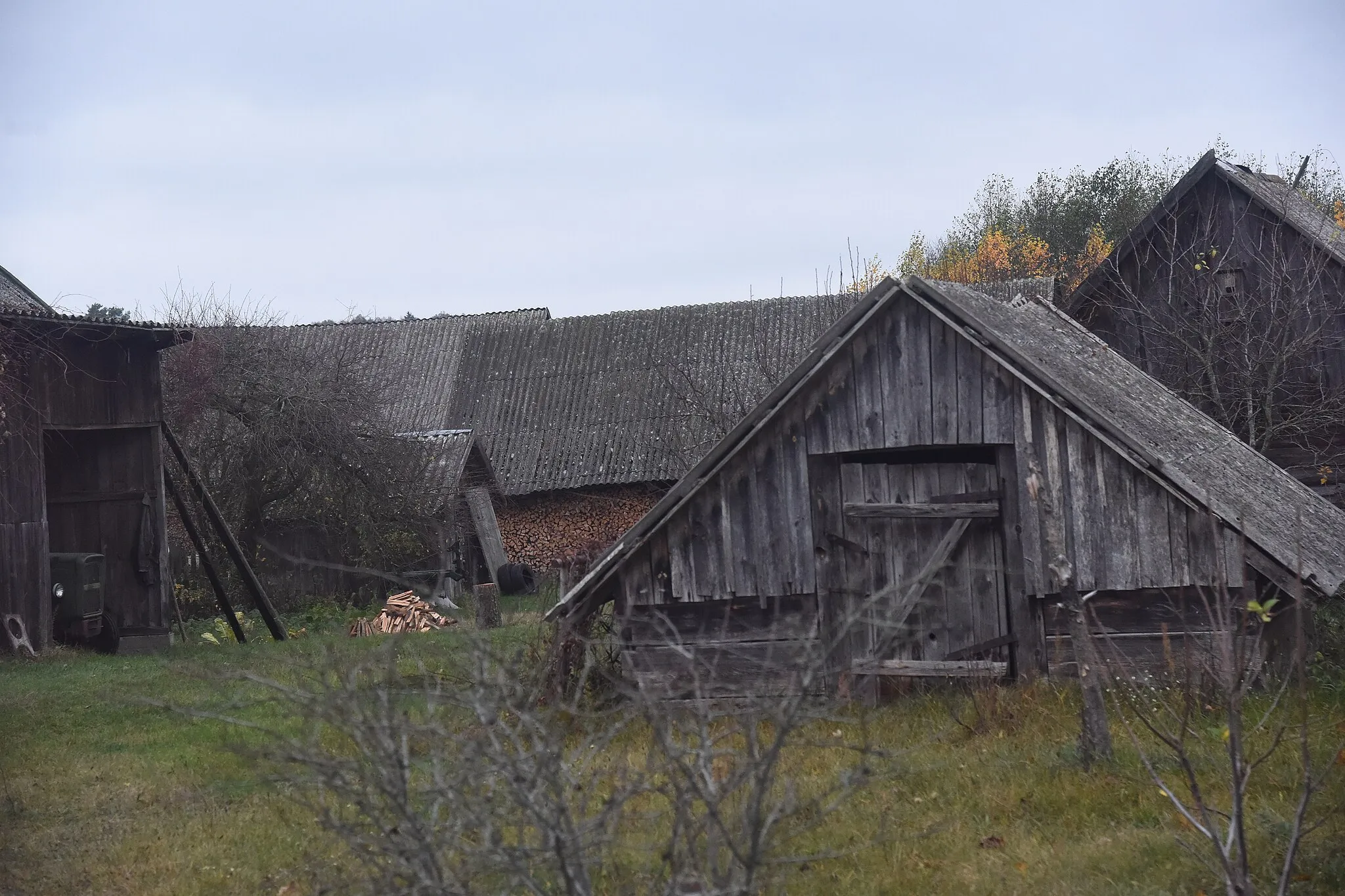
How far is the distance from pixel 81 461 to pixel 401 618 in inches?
217

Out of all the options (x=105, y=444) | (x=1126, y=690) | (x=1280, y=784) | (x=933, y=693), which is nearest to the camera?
(x=1280, y=784)

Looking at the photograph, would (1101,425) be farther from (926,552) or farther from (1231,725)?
(1231,725)

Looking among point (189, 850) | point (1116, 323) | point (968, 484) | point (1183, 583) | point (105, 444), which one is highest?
point (1116, 323)

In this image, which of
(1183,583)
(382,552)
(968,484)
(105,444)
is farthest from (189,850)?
(382,552)

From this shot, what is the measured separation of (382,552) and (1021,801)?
17.7 metres

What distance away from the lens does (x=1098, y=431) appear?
954 cm

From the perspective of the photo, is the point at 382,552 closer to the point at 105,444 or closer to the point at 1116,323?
the point at 105,444

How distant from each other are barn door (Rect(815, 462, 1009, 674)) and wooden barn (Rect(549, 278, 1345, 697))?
16 mm

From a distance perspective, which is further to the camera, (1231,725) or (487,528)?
(487,528)

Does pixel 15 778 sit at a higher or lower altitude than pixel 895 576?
lower

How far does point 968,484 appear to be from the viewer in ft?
33.7

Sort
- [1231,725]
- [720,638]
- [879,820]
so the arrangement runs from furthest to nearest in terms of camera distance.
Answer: [720,638]
[879,820]
[1231,725]

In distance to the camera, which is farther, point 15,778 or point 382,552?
point 382,552

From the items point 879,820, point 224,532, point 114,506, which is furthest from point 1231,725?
point 114,506
